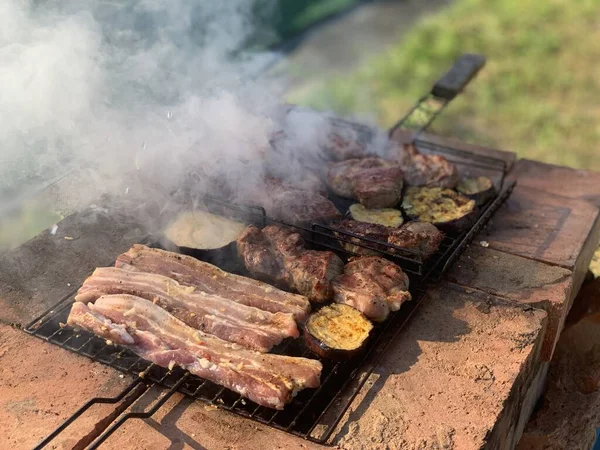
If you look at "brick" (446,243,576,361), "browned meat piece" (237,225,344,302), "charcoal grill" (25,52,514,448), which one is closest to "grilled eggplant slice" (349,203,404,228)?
"charcoal grill" (25,52,514,448)

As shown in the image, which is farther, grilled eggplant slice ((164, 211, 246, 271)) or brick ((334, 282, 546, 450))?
grilled eggplant slice ((164, 211, 246, 271))

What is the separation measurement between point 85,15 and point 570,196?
14.8ft

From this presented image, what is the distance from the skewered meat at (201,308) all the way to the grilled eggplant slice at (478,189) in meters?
2.13

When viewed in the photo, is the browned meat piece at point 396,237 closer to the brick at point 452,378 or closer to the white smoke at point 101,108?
the brick at point 452,378

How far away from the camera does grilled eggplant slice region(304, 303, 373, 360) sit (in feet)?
12.0

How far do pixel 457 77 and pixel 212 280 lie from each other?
3.86 meters

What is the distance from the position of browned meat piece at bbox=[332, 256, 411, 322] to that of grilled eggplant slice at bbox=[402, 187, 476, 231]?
834 millimetres

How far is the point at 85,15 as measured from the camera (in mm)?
5793

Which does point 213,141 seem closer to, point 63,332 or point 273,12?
point 63,332

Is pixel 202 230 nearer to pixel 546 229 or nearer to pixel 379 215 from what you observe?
pixel 379 215

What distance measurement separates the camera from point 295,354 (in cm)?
386

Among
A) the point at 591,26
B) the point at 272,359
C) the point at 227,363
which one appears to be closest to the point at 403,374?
the point at 272,359

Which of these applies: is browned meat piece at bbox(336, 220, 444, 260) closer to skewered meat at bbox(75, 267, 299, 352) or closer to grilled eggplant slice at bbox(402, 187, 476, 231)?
grilled eggplant slice at bbox(402, 187, 476, 231)

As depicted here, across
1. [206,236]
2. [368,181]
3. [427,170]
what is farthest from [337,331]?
[427,170]
